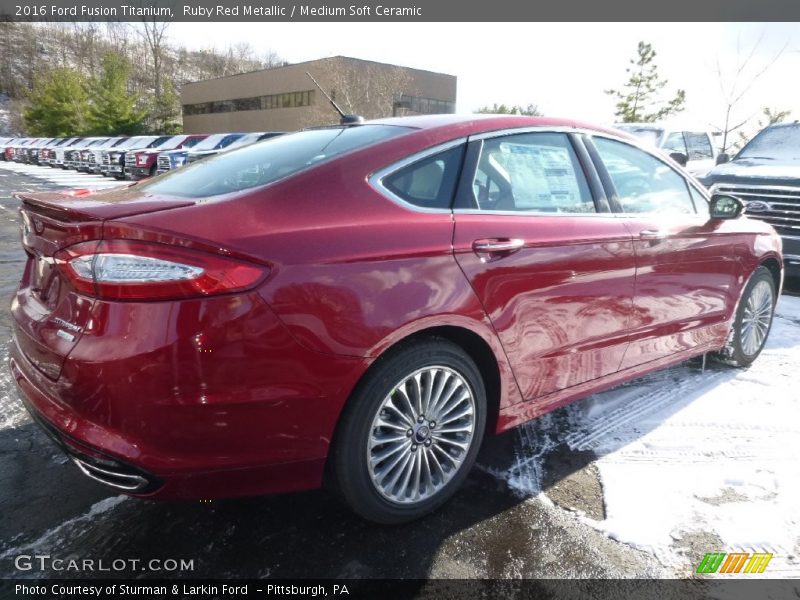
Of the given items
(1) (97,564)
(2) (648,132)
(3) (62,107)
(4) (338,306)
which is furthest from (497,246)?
(3) (62,107)

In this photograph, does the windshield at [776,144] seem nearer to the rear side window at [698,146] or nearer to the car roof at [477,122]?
the rear side window at [698,146]

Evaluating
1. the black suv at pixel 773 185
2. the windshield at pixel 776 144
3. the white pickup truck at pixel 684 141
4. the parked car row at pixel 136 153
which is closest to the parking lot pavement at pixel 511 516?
the black suv at pixel 773 185

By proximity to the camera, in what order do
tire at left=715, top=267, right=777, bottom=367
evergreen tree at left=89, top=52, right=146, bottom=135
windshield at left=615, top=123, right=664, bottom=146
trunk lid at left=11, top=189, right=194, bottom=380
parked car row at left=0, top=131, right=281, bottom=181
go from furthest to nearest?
1. evergreen tree at left=89, top=52, right=146, bottom=135
2. parked car row at left=0, top=131, right=281, bottom=181
3. windshield at left=615, top=123, right=664, bottom=146
4. tire at left=715, top=267, right=777, bottom=367
5. trunk lid at left=11, top=189, right=194, bottom=380

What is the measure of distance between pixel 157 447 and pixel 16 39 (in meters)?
101

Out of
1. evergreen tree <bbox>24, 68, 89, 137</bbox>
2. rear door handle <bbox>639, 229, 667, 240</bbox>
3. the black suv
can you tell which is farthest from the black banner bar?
evergreen tree <bbox>24, 68, 89, 137</bbox>

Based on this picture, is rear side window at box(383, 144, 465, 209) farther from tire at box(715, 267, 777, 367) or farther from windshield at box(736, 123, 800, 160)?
windshield at box(736, 123, 800, 160)

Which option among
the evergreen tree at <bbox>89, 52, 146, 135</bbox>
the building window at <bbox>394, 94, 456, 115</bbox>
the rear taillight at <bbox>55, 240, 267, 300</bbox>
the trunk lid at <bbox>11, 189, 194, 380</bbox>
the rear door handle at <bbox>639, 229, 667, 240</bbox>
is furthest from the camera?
the evergreen tree at <bbox>89, 52, 146, 135</bbox>

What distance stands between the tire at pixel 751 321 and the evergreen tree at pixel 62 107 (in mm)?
52632

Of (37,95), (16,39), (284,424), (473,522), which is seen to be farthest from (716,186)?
(16,39)

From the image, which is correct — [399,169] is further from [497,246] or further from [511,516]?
[511,516]

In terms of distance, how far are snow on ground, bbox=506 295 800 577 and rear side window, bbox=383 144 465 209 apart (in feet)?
4.41

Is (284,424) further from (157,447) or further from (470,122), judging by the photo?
(470,122)

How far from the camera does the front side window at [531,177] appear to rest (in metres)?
2.40

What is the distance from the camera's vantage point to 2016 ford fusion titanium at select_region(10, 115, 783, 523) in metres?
1.67
